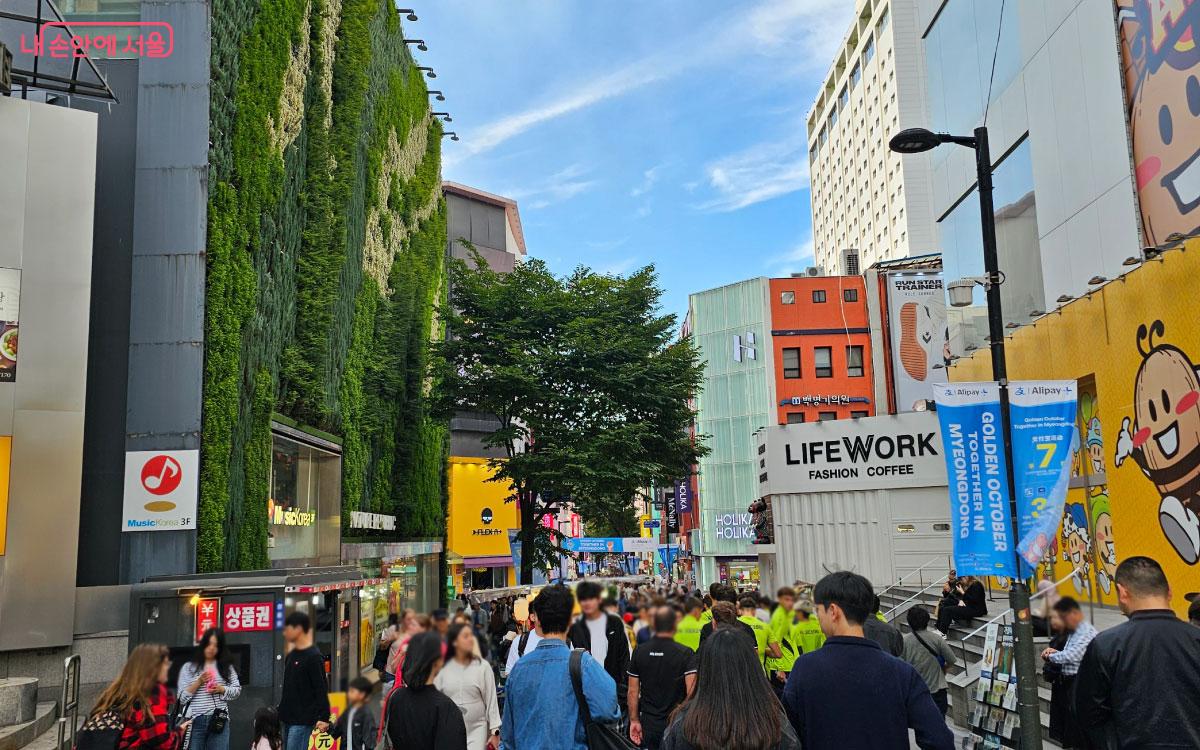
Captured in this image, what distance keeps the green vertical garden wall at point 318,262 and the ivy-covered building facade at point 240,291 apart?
0.06m

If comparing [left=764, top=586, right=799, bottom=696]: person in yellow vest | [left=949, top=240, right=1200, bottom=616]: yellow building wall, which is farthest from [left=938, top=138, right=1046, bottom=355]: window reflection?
[left=764, top=586, right=799, bottom=696]: person in yellow vest

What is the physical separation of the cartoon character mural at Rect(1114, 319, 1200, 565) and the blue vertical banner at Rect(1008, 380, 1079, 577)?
5.07 m

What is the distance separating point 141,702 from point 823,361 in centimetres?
4782

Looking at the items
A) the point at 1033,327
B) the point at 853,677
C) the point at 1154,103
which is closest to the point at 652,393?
the point at 1033,327

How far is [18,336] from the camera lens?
49.7 feet

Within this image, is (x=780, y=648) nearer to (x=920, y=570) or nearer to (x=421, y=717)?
(x=421, y=717)

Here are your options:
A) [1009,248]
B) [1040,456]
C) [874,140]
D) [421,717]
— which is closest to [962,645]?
[1040,456]

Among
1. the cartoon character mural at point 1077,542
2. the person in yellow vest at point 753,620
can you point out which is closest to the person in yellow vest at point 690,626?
the person in yellow vest at point 753,620

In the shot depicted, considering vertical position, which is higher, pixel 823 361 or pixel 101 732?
pixel 823 361

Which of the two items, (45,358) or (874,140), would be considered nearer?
(45,358)

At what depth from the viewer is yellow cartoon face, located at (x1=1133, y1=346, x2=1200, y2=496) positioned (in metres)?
13.3

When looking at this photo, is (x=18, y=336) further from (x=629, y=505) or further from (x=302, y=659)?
(x=629, y=505)

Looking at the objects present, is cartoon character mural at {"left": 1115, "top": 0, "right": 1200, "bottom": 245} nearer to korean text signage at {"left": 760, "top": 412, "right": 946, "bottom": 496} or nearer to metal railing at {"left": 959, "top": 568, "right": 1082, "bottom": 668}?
metal railing at {"left": 959, "top": 568, "right": 1082, "bottom": 668}

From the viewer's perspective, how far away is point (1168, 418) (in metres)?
13.9
